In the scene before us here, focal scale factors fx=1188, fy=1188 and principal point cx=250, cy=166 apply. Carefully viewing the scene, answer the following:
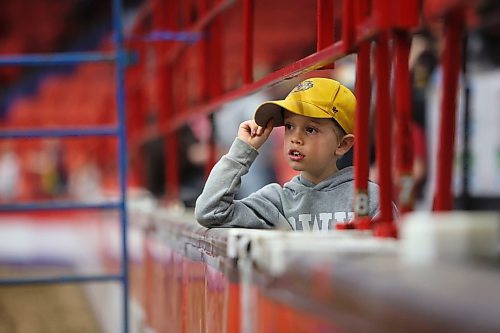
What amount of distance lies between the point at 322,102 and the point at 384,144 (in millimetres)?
442

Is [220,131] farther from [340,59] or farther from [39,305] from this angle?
[39,305]

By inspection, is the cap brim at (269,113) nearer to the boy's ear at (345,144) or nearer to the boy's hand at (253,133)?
the boy's hand at (253,133)

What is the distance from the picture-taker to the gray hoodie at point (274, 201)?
2109 mm

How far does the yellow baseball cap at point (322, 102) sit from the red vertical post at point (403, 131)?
14.0 inches

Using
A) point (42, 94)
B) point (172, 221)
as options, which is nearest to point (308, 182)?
point (172, 221)

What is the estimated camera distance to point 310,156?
2.23 meters

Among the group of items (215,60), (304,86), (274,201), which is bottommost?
(274,201)

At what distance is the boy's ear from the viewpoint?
211cm

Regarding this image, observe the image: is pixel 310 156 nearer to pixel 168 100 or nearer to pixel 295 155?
pixel 295 155

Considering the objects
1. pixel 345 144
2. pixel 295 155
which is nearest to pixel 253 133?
pixel 295 155

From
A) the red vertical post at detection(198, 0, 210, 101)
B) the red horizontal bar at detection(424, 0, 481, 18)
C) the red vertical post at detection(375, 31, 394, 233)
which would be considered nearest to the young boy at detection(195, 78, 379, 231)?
the red vertical post at detection(375, 31, 394, 233)

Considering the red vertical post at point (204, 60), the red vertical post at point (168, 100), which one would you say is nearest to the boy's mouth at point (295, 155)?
the red vertical post at point (204, 60)

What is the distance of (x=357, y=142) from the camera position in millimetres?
1940

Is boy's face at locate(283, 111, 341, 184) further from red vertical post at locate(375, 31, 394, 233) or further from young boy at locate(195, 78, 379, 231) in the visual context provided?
red vertical post at locate(375, 31, 394, 233)
